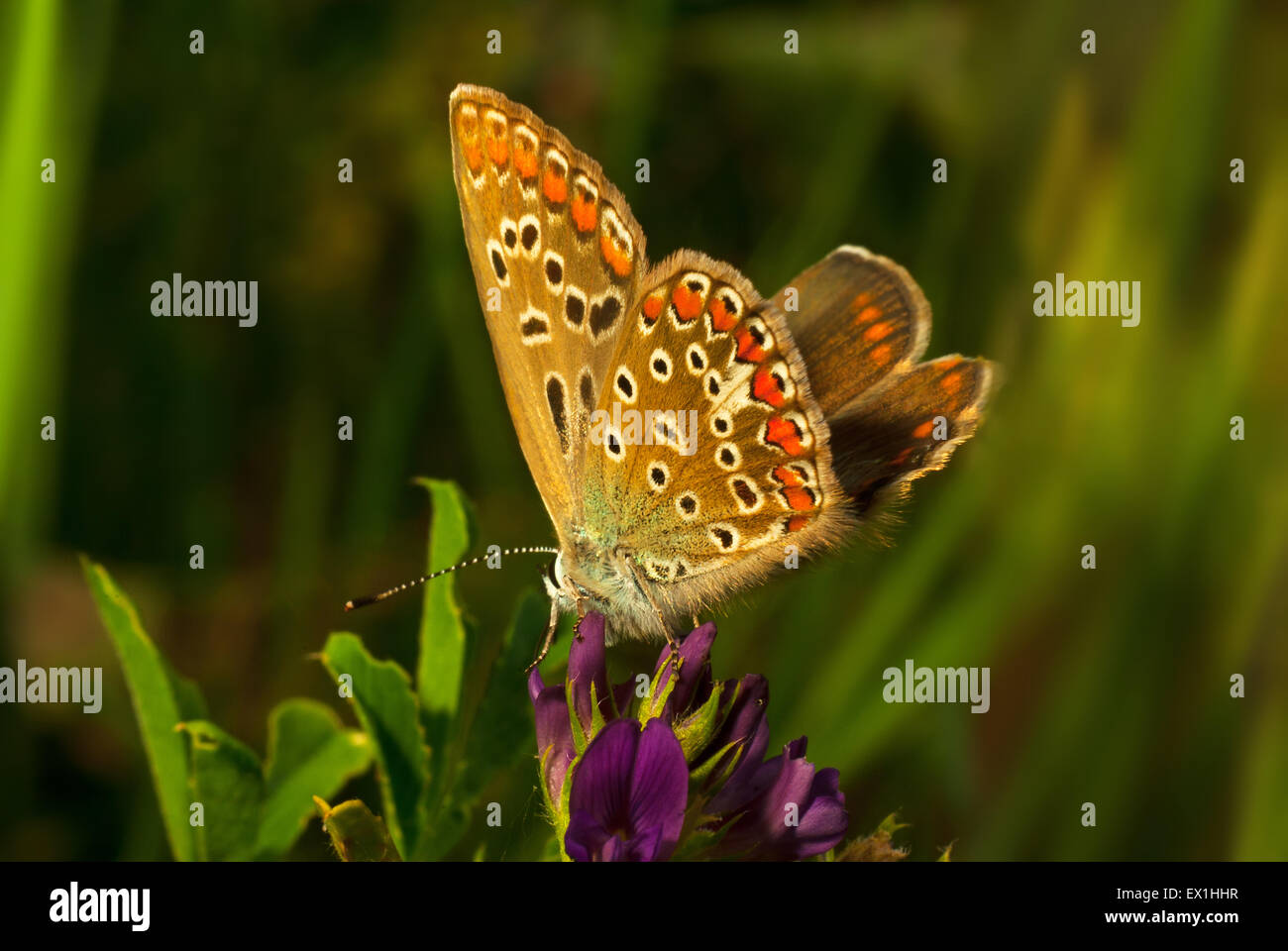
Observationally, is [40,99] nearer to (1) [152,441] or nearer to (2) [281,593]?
(1) [152,441]

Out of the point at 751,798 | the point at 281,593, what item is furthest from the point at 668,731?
the point at 281,593

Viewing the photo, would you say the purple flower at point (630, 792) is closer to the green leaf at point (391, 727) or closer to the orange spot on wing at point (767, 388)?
the green leaf at point (391, 727)

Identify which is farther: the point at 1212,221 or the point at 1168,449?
the point at 1212,221
